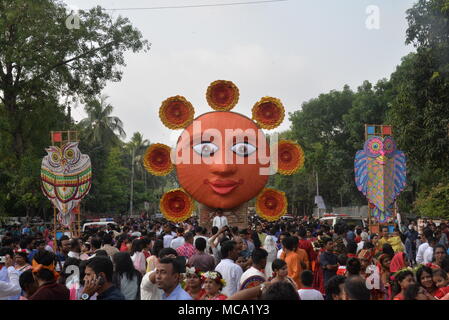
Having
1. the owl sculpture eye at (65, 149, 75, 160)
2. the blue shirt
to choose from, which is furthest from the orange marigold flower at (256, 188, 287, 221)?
the blue shirt

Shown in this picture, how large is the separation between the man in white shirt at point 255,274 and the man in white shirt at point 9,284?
2480 millimetres

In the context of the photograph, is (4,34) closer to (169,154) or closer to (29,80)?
(29,80)

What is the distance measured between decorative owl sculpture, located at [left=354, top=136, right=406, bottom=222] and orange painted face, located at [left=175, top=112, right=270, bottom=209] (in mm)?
2696

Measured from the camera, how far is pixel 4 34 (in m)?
20.0

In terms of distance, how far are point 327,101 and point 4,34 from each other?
2399 centimetres

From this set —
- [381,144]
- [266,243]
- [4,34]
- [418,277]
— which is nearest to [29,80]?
[4,34]

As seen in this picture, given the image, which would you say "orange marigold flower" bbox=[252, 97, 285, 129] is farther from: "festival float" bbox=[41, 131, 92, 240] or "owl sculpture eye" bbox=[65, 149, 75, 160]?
"owl sculpture eye" bbox=[65, 149, 75, 160]

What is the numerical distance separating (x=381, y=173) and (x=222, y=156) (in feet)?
14.4

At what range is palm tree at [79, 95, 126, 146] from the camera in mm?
43969

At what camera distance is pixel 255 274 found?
20.1 feet

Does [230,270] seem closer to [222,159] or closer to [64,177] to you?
[222,159]

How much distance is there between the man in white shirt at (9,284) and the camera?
5.92 m

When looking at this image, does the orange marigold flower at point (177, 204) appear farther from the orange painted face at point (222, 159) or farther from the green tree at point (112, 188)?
the green tree at point (112, 188)

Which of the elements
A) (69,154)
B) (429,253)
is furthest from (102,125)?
(429,253)
